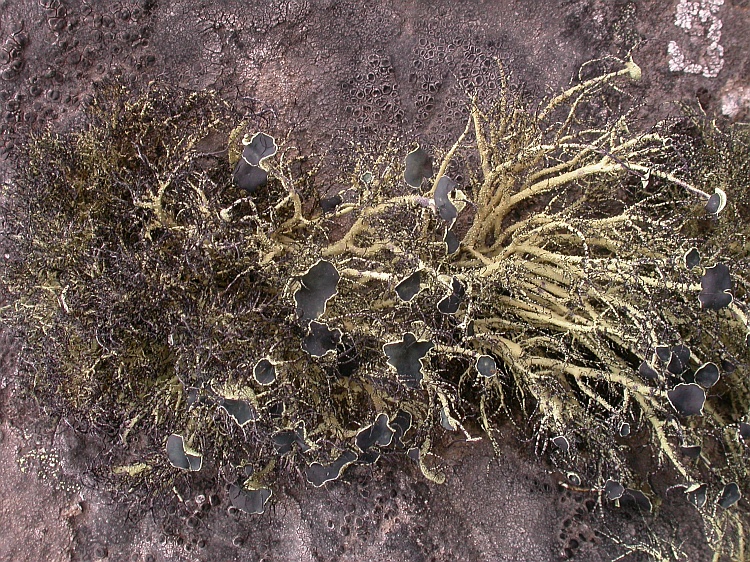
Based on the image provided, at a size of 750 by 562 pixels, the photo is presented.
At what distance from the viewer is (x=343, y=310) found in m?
1.41

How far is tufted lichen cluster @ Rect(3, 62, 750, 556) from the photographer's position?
50.4 inches

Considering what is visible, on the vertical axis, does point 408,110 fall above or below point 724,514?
above

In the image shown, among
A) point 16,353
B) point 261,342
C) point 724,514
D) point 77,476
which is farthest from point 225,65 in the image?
point 724,514

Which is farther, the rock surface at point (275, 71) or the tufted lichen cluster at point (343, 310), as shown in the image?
the rock surface at point (275, 71)

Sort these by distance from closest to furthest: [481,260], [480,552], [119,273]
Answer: [119,273] → [481,260] → [480,552]

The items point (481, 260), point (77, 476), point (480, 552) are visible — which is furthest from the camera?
point (77, 476)

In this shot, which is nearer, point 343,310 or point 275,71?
point 343,310

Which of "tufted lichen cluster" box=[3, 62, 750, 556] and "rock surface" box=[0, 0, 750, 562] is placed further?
"rock surface" box=[0, 0, 750, 562]

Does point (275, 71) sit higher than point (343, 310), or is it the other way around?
point (275, 71)

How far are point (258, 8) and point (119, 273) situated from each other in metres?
0.95

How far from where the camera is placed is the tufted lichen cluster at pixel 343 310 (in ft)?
4.20

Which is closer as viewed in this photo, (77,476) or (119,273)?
(119,273)

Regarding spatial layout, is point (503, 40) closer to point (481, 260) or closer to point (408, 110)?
point (408, 110)

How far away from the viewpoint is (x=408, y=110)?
1843mm
